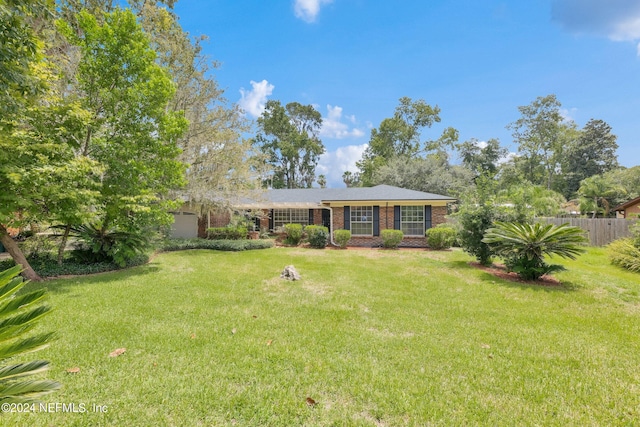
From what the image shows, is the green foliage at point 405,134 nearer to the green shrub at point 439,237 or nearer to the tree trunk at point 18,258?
the green shrub at point 439,237

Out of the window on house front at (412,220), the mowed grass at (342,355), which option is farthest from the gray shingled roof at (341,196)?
the mowed grass at (342,355)

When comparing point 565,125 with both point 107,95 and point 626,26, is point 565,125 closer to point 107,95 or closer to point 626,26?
point 626,26

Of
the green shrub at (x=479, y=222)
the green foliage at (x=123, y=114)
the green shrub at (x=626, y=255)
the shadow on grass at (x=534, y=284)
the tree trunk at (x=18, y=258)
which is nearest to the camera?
the shadow on grass at (x=534, y=284)

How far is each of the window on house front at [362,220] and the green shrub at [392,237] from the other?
174 centimetres

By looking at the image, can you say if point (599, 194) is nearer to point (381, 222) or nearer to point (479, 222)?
point (381, 222)

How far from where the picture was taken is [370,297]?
21.3 feet

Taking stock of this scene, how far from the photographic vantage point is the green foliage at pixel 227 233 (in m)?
17.2

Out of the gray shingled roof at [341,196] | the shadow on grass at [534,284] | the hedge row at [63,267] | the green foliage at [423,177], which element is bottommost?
the shadow on grass at [534,284]

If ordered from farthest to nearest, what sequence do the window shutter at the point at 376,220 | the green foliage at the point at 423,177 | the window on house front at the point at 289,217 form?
1. the green foliage at the point at 423,177
2. the window on house front at the point at 289,217
3. the window shutter at the point at 376,220

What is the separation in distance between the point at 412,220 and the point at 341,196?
4523 millimetres

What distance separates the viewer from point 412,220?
660 inches

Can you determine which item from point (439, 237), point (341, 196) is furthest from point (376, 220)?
point (439, 237)

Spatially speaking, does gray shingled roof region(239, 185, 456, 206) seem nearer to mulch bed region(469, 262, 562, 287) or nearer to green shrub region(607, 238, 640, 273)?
mulch bed region(469, 262, 562, 287)

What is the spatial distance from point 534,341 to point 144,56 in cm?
1191
